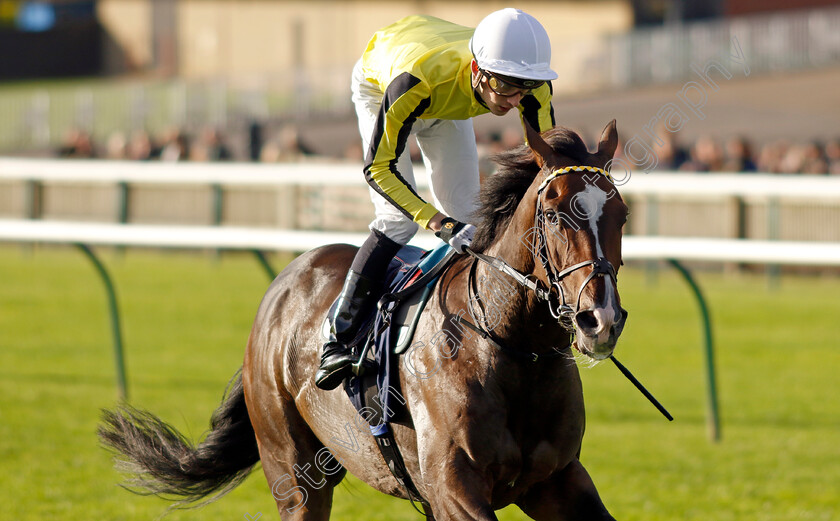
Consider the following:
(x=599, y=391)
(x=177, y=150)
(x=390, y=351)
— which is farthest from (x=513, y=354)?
(x=177, y=150)

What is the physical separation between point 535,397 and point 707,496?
271 cm

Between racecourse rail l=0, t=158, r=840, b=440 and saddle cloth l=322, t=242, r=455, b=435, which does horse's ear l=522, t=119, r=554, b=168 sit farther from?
racecourse rail l=0, t=158, r=840, b=440

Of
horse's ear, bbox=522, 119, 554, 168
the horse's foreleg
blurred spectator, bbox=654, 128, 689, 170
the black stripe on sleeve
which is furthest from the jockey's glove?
blurred spectator, bbox=654, 128, 689, 170

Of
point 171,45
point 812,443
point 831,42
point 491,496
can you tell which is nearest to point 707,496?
point 812,443

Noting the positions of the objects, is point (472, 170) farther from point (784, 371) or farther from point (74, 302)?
point (74, 302)

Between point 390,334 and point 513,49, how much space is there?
98 centimetres

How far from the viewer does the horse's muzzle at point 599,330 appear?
268 cm

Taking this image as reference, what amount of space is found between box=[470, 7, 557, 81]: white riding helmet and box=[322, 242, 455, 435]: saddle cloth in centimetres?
65

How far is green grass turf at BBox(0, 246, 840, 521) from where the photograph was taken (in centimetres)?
548

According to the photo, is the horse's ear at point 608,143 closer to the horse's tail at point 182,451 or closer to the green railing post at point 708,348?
the horse's tail at point 182,451

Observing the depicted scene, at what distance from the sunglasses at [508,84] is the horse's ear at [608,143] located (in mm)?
309

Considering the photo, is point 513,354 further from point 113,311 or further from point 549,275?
point 113,311

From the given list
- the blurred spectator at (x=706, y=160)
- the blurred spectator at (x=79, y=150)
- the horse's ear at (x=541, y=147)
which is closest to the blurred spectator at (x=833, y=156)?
the blurred spectator at (x=706, y=160)

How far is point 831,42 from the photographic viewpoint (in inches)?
927
